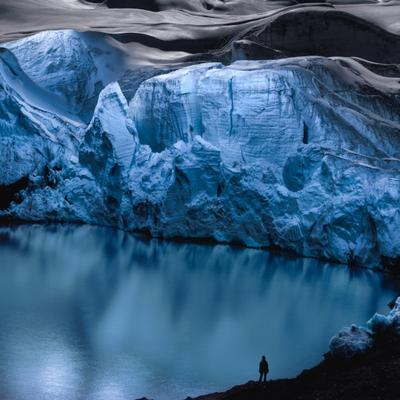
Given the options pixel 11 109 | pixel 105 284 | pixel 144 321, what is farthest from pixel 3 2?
pixel 144 321

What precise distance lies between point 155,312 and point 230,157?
9500mm

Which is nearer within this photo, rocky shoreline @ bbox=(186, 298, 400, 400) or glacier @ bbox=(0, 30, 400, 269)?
rocky shoreline @ bbox=(186, 298, 400, 400)

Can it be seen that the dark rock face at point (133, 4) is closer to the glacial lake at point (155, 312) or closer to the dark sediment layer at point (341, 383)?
the glacial lake at point (155, 312)

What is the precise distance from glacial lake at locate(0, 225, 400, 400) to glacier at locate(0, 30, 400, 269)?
3.24 feet

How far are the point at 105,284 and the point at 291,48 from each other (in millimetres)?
14443

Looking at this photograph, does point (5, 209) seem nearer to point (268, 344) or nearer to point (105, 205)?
point (105, 205)

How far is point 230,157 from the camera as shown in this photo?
23.7 metres

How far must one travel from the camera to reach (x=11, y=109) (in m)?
25.3

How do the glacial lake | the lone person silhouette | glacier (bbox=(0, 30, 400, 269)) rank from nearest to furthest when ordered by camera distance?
1. the lone person silhouette
2. the glacial lake
3. glacier (bbox=(0, 30, 400, 269))

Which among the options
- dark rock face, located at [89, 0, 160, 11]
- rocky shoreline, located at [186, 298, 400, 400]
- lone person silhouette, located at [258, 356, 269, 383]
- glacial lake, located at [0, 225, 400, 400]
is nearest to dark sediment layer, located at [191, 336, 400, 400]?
rocky shoreline, located at [186, 298, 400, 400]

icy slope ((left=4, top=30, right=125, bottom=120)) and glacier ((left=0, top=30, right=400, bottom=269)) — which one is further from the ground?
icy slope ((left=4, top=30, right=125, bottom=120))

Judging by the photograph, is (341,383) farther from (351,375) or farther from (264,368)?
(264,368)

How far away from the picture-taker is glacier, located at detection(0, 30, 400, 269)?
71.8ft

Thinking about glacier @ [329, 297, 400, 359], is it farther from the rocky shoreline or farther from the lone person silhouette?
the lone person silhouette
